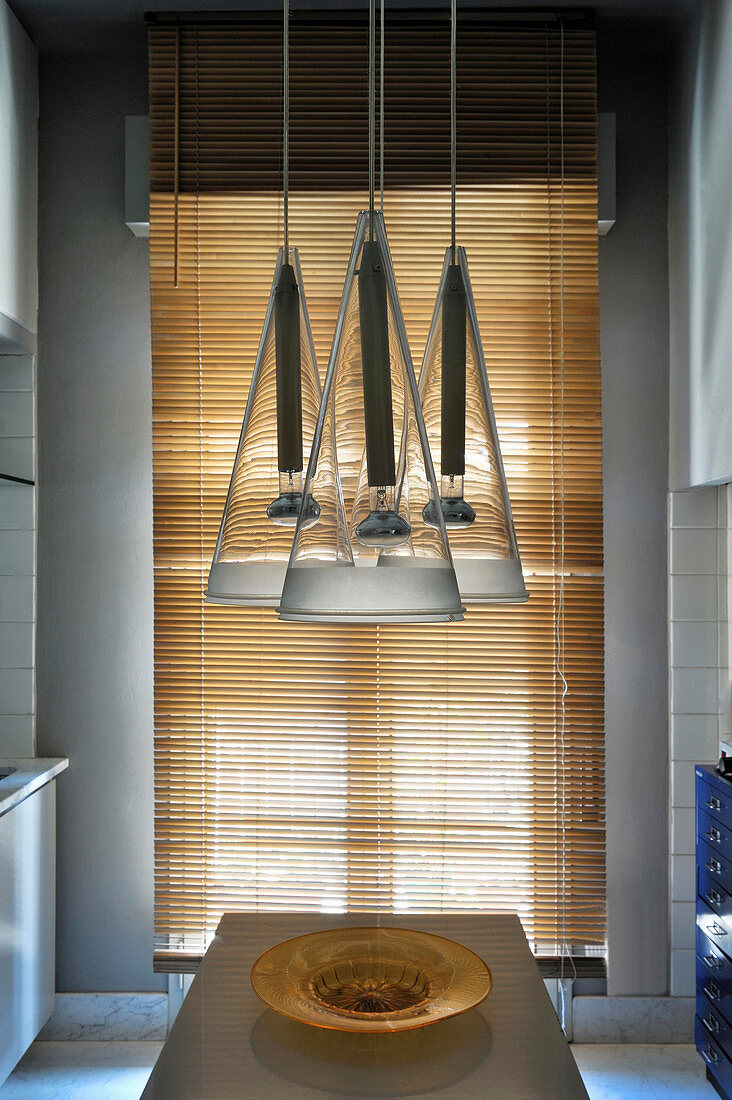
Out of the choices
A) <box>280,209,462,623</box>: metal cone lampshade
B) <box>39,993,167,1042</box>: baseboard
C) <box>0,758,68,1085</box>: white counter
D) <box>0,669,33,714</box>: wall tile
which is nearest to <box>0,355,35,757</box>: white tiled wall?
<box>0,669,33,714</box>: wall tile

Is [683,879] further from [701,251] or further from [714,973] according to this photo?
[701,251]

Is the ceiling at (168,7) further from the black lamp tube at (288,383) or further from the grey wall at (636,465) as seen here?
the black lamp tube at (288,383)

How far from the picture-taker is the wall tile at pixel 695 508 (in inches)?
111

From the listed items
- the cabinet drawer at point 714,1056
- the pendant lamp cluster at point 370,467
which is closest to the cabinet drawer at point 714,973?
the cabinet drawer at point 714,1056

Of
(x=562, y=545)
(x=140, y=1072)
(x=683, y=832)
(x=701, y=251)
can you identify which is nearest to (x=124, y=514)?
(x=562, y=545)

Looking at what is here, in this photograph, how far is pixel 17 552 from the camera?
113 inches

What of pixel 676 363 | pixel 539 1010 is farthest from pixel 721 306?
pixel 539 1010

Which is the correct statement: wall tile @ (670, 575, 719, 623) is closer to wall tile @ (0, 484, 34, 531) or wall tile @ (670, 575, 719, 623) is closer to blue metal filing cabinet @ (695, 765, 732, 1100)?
blue metal filing cabinet @ (695, 765, 732, 1100)

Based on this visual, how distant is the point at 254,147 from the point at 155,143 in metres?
0.30

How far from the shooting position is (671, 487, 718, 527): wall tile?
2.81m

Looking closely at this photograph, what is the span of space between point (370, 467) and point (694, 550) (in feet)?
7.48

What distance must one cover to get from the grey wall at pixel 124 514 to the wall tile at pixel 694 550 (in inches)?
2.0

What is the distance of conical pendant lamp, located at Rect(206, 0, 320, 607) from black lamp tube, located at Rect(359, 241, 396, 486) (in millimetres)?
156

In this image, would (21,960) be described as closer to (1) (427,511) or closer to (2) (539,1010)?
(2) (539,1010)
